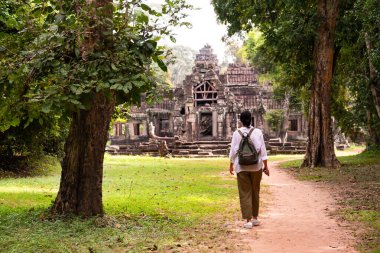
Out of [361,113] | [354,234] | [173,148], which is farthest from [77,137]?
[173,148]

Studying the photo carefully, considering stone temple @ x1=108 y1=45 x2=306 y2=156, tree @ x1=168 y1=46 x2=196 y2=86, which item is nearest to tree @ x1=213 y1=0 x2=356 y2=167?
stone temple @ x1=108 y1=45 x2=306 y2=156

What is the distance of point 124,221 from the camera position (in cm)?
721

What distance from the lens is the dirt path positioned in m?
5.86

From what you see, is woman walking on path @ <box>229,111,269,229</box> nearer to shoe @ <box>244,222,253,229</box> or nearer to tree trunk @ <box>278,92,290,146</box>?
shoe @ <box>244,222,253,229</box>

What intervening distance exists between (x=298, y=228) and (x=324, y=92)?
11220 mm

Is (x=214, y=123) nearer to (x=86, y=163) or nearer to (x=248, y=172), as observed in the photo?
(x=248, y=172)

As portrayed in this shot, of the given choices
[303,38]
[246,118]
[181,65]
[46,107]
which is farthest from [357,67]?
[181,65]

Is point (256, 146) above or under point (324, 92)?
under

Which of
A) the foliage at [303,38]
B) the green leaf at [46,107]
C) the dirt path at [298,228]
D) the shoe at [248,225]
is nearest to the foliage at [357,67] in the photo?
the foliage at [303,38]

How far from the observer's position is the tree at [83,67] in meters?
5.86

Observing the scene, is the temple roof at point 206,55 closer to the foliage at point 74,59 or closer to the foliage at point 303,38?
the foliage at point 303,38

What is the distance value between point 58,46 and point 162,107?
116ft

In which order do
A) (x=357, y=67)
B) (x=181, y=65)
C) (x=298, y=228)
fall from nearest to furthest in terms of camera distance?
1. (x=298, y=228)
2. (x=357, y=67)
3. (x=181, y=65)

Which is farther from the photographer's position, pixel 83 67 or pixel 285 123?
pixel 285 123
